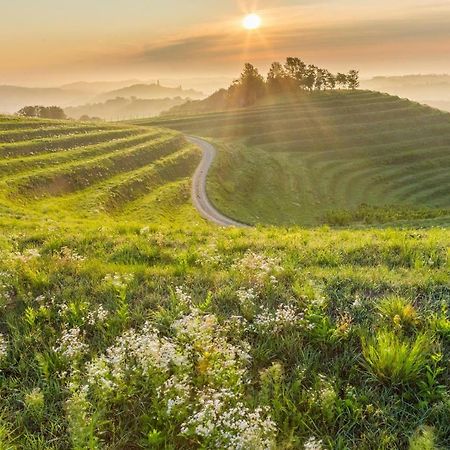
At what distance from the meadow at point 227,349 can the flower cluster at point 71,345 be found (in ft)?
0.10

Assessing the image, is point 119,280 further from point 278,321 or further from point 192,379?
point 278,321

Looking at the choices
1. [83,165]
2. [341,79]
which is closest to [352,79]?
[341,79]

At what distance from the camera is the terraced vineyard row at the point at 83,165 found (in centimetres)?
5003

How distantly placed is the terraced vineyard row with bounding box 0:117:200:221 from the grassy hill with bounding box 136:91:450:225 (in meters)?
10.5

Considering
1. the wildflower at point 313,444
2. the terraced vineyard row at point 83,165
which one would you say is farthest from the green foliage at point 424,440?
the terraced vineyard row at point 83,165

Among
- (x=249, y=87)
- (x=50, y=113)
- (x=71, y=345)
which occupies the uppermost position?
(x=249, y=87)

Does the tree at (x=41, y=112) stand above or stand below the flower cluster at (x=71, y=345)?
above

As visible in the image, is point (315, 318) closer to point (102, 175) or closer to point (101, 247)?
point (101, 247)

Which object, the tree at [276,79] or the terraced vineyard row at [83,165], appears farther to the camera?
the tree at [276,79]

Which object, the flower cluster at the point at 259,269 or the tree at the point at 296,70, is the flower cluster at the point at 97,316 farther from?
the tree at the point at 296,70

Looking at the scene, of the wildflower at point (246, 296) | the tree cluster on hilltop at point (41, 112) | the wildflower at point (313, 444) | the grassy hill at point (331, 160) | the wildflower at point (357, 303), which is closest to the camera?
the wildflower at point (313, 444)

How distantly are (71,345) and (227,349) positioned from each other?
11.1ft

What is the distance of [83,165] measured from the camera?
197 ft

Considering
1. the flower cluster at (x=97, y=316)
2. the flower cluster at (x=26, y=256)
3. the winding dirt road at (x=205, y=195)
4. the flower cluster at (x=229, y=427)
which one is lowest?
the winding dirt road at (x=205, y=195)
